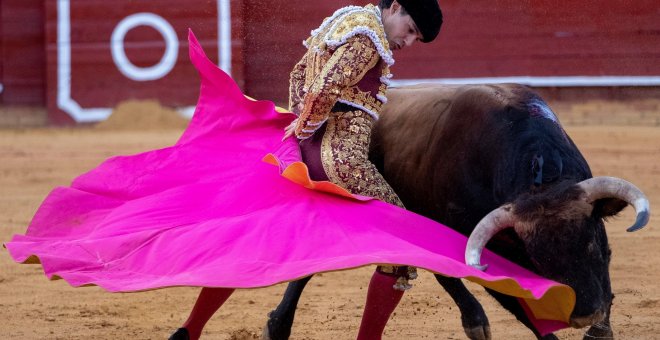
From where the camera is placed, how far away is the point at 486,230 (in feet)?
8.45

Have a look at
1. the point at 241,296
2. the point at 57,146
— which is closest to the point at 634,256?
Result: the point at 241,296

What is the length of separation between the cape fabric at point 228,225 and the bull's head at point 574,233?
5 cm

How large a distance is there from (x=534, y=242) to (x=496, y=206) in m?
0.33

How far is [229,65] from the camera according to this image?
30.3ft

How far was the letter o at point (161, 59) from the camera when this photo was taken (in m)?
9.39

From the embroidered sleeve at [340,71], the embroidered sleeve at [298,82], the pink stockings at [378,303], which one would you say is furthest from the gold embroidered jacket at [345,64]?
the pink stockings at [378,303]

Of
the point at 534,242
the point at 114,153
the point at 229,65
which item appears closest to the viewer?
the point at 534,242

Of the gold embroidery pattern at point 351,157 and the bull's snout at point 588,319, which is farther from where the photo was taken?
the gold embroidery pattern at point 351,157

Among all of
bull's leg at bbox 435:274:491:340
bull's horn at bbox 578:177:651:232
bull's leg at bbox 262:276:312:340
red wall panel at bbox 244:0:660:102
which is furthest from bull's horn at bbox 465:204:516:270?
red wall panel at bbox 244:0:660:102

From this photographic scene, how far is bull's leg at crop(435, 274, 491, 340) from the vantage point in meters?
3.32

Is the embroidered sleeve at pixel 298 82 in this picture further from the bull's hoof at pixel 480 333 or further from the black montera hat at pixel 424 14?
the bull's hoof at pixel 480 333

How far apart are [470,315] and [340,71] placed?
1029mm

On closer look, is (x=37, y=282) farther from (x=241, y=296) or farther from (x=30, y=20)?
(x=30, y=20)

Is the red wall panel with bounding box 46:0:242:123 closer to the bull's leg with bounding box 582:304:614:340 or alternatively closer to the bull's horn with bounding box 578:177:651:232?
the bull's leg with bounding box 582:304:614:340
